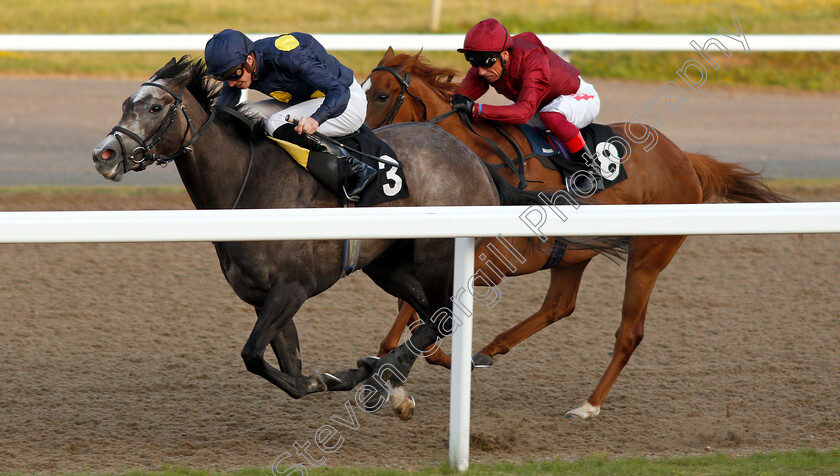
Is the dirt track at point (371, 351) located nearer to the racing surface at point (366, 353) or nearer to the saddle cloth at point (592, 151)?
the racing surface at point (366, 353)

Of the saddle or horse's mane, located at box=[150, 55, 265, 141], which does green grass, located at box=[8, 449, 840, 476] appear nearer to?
the saddle

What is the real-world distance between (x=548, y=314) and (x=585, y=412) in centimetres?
82

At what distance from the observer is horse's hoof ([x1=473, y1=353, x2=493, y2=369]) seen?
15.9 feet

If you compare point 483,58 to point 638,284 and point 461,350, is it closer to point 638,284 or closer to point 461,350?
point 638,284

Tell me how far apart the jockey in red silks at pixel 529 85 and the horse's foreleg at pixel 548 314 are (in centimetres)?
67

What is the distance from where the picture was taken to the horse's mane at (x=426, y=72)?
5359 mm

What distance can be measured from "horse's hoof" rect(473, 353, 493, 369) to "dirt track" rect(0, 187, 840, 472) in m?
0.06

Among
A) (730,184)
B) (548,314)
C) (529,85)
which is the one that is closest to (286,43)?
(529,85)

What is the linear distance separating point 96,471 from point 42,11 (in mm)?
13159

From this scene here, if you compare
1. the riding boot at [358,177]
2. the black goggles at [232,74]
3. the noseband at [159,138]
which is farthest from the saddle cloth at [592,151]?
the noseband at [159,138]

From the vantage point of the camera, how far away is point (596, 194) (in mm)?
4852

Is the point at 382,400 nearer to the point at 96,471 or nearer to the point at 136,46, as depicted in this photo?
the point at 96,471

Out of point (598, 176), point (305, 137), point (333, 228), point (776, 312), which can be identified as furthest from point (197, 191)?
point (776, 312)

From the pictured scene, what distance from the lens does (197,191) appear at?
400 centimetres
